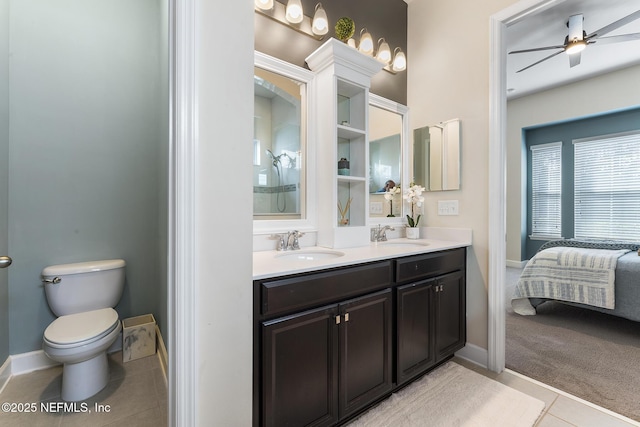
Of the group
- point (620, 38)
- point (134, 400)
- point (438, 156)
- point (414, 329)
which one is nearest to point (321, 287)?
point (414, 329)

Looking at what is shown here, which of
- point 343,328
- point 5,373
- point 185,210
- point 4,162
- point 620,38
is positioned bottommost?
point 5,373

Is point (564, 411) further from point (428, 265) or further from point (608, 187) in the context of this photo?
point (608, 187)

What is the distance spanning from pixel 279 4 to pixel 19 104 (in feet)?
5.99

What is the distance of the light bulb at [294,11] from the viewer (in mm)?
1789

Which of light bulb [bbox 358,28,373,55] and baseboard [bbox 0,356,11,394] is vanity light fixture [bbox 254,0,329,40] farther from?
baseboard [bbox 0,356,11,394]

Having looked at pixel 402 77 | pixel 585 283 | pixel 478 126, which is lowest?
pixel 585 283

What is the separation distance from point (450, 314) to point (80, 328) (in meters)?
2.31

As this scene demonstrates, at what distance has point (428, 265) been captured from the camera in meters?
1.79

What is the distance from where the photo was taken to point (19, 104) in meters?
1.82

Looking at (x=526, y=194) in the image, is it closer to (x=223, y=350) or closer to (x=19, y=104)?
(x=223, y=350)

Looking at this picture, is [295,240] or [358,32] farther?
[358,32]

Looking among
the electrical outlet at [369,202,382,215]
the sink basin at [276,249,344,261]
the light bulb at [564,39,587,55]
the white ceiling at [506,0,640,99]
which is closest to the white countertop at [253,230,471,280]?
the sink basin at [276,249,344,261]

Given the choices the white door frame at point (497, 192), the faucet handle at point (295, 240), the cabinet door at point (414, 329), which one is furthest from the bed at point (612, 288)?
the faucet handle at point (295, 240)

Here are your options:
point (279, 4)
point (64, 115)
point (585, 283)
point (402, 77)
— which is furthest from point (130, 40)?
point (585, 283)
